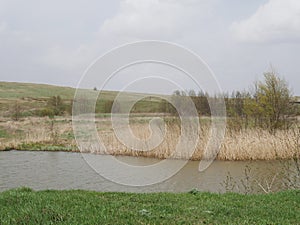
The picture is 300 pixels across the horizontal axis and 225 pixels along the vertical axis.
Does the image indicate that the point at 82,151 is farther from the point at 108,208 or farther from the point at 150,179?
the point at 108,208

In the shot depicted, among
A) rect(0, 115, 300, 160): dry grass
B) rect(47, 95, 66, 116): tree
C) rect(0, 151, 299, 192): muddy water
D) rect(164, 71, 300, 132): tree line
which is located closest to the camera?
rect(0, 151, 299, 192): muddy water

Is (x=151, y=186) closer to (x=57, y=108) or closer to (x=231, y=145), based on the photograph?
(x=231, y=145)

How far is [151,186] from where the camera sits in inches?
365

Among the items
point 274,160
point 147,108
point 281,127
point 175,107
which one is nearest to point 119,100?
point 175,107

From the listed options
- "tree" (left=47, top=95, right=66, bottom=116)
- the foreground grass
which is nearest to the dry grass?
the foreground grass

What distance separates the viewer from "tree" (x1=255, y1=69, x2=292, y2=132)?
634 inches

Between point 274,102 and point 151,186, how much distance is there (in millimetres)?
9425

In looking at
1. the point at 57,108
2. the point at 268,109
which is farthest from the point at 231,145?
the point at 57,108

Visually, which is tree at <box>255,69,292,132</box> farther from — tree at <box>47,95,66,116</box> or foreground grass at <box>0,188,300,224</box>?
tree at <box>47,95,66,116</box>

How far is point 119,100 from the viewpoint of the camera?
42.3 feet

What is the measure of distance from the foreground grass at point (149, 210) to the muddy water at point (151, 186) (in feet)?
9.32

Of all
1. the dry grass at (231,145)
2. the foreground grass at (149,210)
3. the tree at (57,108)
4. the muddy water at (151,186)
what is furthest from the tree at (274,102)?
the tree at (57,108)

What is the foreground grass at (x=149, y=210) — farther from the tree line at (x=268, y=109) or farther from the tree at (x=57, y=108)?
the tree at (x=57, y=108)

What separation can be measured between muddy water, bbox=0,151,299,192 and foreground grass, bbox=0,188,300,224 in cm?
284
